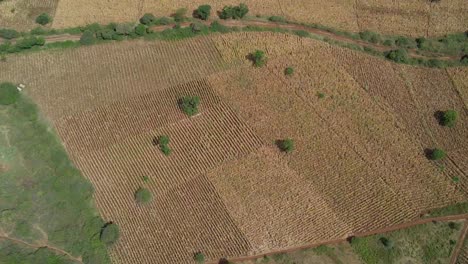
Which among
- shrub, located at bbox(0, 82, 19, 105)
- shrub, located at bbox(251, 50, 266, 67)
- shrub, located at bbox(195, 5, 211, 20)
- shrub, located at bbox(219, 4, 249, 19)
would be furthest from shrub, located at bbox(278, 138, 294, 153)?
shrub, located at bbox(0, 82, 19, 105)

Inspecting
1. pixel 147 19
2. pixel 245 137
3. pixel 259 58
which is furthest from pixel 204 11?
pixel 245 137

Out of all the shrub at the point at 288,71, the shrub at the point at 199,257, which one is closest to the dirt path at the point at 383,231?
the shrub at the point at 199,257

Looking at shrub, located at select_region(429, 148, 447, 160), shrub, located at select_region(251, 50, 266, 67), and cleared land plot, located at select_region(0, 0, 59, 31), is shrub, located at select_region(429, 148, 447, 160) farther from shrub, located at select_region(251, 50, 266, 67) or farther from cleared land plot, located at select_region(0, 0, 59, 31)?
cleared land plot, located at select_region(0, 0, 59, 31)

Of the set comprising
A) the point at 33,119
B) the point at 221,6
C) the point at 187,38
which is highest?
the point at 221,6

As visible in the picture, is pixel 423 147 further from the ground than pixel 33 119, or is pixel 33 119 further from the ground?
pixel 423 147

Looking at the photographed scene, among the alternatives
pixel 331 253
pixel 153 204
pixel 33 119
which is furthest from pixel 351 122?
pixel 33 119

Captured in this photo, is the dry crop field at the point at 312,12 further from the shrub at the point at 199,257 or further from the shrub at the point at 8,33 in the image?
the shrub at the point at 199,257

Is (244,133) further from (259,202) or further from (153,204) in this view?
A: (153,204)

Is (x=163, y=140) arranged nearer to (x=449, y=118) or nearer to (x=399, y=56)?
(x=399, y=56)
